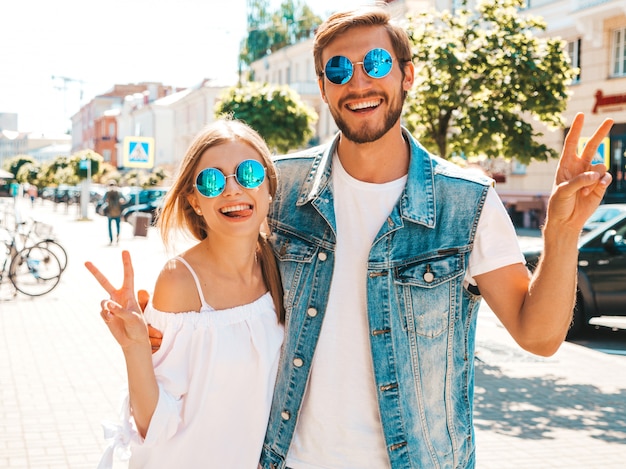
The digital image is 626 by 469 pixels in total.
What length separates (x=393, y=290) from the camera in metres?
2.46

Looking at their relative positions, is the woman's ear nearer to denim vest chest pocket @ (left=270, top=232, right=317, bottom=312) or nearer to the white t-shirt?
denim vest chest pocket @ (left=270, top=232, right=317, bottom=312)

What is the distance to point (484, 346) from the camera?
9.76 metres

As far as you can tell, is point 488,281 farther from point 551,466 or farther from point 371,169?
point 551,466

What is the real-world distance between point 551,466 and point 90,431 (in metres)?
3.14

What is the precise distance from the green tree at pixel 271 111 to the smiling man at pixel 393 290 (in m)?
26.4

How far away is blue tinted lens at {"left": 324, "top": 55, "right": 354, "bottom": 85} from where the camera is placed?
2.63 metres

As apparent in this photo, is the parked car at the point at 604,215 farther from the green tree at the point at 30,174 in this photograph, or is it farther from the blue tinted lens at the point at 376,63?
the green tree at the point at 30,174

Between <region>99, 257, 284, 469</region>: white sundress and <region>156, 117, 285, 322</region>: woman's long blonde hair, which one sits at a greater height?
<region>156, 117, 285, 322</region>: woman's long blonde hair

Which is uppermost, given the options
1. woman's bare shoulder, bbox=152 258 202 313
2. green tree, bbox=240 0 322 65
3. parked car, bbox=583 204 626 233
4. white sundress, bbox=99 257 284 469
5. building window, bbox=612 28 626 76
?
green tree, bbox=240 0 322 65

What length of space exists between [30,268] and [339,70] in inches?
457

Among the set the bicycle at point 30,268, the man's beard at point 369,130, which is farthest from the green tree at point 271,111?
the man's beard at point 369,130

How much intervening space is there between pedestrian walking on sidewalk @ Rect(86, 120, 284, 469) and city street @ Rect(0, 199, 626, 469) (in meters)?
0.57

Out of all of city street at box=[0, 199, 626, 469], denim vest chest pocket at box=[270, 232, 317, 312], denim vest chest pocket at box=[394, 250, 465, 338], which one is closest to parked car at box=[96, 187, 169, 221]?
city street at box=[0, 199, 626, 469]

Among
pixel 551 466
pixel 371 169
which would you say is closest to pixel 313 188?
pixel 371 169
